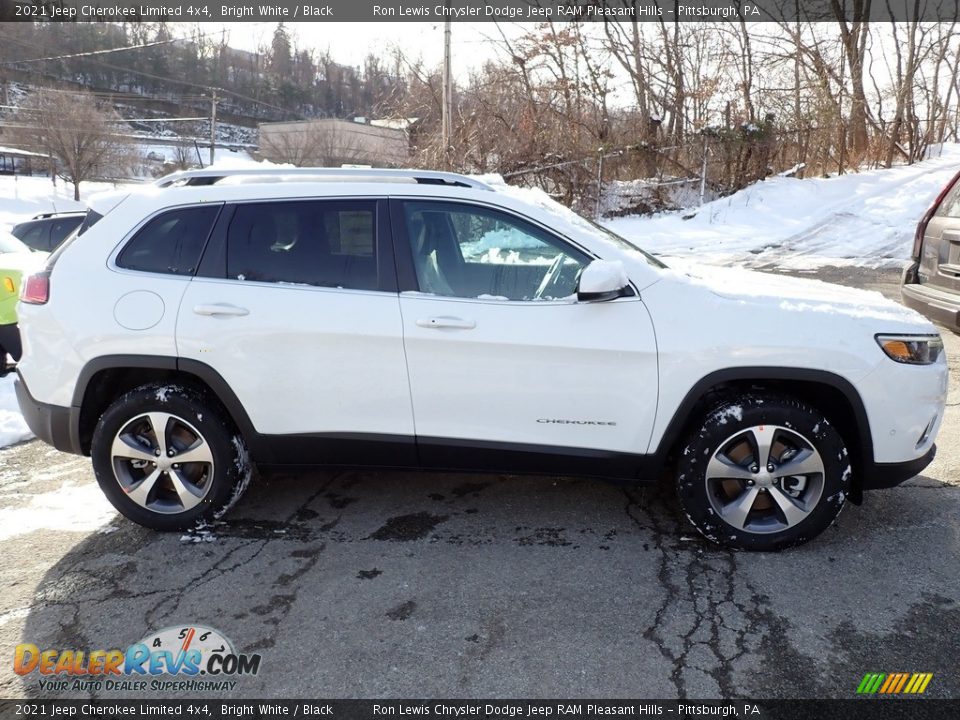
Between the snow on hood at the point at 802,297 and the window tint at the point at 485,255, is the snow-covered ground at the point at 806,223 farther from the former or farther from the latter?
the window tint at the point at 485,255

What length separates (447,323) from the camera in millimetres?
3232

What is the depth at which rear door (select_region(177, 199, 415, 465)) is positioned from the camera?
10.9ft

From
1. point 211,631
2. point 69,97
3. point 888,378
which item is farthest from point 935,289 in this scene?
point 69,97

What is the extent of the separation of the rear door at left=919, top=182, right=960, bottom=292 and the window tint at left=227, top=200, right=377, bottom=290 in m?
5.13

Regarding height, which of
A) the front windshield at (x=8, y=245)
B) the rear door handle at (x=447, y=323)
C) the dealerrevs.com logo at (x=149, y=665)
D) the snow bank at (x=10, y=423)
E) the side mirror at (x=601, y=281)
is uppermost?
the front windshield at (x=8, y=245)

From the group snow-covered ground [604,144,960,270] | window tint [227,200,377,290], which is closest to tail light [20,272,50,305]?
window tint [227,200,377,290]

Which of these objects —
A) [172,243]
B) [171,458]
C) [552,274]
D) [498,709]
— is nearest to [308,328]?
[172,243]

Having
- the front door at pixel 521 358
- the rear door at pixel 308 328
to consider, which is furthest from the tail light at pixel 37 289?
the front door at pixel 521 358

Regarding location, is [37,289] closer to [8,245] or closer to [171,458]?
[171,458]

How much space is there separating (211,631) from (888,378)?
10.1ft

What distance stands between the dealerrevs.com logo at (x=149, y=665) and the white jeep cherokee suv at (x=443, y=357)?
90 centimetres

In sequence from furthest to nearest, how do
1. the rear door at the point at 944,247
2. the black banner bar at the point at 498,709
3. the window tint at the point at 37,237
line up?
1. the window tint at the point at 37,237
2. the rear door at the point at 944,247
3. the black banner bar at the point at 498,709

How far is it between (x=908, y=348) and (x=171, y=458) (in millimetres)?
3523

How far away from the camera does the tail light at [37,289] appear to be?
351 centimetres
